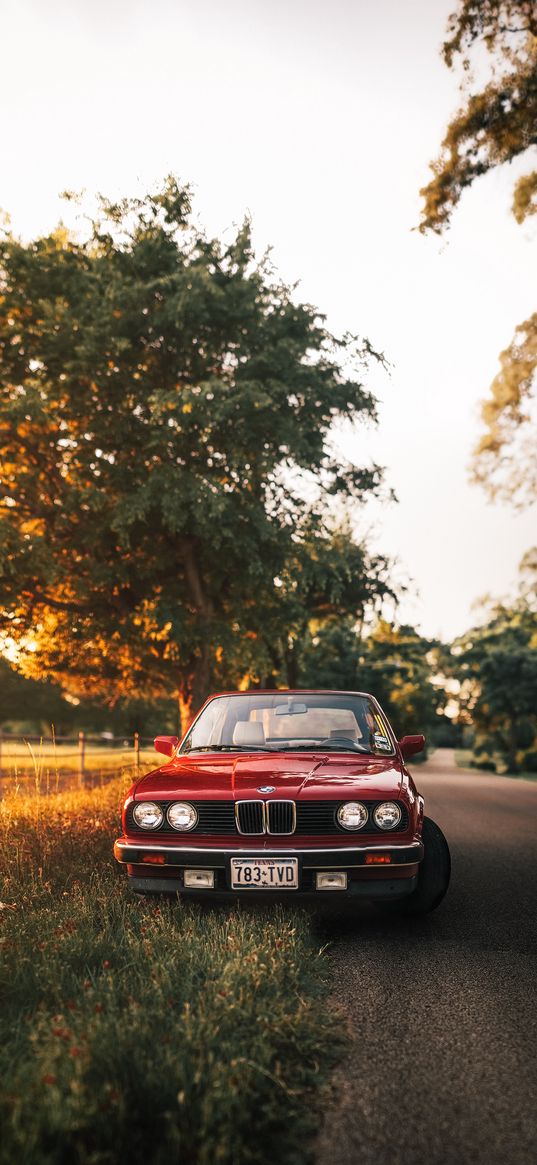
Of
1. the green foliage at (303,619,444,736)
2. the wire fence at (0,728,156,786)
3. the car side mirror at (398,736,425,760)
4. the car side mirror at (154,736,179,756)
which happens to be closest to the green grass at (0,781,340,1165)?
the car side mirror at (154,736,179,756)

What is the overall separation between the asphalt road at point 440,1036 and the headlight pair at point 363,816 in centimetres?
73

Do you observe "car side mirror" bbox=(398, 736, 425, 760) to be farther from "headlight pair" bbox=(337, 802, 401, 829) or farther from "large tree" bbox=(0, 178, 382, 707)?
"large tree" bbox=(0, 178, 382, 707)

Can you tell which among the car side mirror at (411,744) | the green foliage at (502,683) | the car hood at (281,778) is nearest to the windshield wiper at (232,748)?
the car hood at (281,778)

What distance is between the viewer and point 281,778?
595cm

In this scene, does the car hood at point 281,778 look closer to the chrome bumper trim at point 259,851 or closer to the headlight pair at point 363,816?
the headlight pair at point 363,816

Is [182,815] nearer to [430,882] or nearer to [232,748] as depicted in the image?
[232,748]

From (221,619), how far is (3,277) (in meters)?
7.60

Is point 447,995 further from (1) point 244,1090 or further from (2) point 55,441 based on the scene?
(2) point 55,441

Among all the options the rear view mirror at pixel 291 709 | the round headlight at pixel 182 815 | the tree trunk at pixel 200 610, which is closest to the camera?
the round headlight at pixel 182 815

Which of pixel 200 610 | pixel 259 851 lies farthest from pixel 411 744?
pixel 200 610

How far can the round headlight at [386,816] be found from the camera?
579cm

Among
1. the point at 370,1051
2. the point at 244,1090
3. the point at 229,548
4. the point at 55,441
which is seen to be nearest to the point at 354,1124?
the point at 244,1090

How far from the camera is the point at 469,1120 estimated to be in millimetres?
3256

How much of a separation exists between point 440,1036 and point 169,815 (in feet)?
7.64
